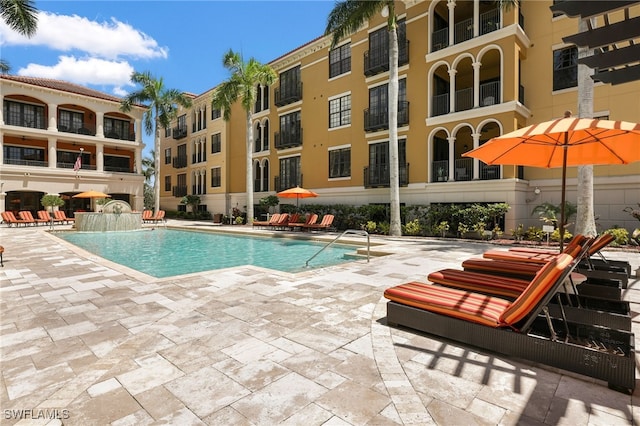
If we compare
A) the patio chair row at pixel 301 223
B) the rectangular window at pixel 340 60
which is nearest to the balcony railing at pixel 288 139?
the rectangular window at pixel 340 60

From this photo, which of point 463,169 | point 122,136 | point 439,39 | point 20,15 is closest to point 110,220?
point 20,15

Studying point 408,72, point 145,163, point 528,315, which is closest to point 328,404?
point 528,315

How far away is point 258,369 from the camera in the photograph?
10.7ft

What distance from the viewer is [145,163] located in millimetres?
53688

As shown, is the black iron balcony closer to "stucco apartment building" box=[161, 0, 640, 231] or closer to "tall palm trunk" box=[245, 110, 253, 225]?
"stucco apartment building" box=[161, 0, 640, 231]

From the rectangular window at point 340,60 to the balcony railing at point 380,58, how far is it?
194cm

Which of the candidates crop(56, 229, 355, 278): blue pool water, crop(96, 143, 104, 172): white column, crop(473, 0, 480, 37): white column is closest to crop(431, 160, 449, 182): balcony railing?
crop(473, 0, 480, 37): white column

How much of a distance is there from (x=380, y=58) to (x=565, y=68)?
9.53 metres

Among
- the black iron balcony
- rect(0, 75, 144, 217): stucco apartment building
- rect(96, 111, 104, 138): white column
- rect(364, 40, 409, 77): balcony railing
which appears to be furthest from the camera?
rect(96, 111, 104, 138): white column

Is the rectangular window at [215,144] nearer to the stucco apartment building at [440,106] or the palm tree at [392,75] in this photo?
the stucco apartment building at [440,106]

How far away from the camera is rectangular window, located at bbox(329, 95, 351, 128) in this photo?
74.3 ft

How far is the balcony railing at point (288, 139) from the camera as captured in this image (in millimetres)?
25361

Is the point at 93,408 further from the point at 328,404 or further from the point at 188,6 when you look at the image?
the point at 188,6

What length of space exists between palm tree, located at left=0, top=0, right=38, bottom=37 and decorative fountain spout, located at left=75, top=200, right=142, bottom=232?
11.0m
